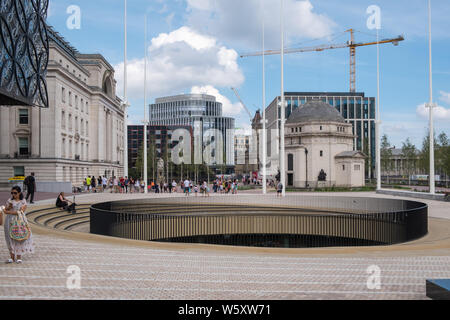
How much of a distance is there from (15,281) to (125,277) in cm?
208

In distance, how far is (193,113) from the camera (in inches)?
7274

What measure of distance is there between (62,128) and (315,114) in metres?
41.9

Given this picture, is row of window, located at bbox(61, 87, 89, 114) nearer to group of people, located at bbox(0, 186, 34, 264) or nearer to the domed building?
the domed building

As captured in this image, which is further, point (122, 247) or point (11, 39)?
point (11, 39)

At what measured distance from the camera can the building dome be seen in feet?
229

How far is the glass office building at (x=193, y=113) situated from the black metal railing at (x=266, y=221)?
145 metres

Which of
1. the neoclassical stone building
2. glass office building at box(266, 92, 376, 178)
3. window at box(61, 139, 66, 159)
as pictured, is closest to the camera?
the neoclassical stone building

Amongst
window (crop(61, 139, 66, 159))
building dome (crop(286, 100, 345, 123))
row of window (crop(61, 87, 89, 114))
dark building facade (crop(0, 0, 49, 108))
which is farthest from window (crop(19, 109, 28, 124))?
building dome (crop(286, 100, 345, 123))

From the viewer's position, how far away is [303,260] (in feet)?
34.6

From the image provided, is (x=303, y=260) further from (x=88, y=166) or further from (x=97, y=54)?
(x=97, y=54)

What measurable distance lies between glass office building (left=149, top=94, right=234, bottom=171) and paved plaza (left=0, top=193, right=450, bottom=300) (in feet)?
526

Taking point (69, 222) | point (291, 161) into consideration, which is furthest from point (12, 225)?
point (291, 161)
